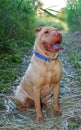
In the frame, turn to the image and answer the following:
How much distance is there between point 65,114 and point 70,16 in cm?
968

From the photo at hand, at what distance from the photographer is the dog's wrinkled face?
3.25m

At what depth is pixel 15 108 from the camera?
4.01m

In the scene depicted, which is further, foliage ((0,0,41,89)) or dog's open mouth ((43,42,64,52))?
foliage ((0,0,41,89))

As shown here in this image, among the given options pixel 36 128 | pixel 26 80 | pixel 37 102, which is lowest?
pixel 36 128

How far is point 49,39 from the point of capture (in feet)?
10.8

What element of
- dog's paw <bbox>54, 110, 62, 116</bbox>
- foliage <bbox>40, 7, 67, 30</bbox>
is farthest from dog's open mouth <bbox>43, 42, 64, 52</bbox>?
foliage <bbox>40, 7, 67, 30</bbox>

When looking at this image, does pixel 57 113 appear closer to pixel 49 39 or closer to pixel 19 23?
pixel 49 39

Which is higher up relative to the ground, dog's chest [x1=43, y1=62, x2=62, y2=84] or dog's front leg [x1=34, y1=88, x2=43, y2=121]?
dog's chest [x1=43, y1=62, x2=62, y2=84]

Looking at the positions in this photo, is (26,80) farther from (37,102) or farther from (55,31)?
(55,31)

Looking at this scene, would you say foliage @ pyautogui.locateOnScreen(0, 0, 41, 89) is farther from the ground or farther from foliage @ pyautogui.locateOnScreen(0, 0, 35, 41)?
the ground

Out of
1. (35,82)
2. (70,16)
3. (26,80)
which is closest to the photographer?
(35,82)

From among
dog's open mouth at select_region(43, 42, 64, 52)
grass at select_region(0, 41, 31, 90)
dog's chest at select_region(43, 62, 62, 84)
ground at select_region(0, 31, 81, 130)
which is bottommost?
ground at select_region(0, 31, 81, 130)

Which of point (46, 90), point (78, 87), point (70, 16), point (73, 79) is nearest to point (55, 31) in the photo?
point (46, 90)

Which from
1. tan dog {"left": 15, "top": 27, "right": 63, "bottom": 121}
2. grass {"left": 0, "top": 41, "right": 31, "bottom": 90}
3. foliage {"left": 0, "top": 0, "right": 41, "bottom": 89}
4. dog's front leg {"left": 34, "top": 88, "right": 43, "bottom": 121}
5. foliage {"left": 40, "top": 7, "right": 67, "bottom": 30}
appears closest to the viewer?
tan dog {"left": 15, "top": 27, "right": 63, "bottom": 121}
